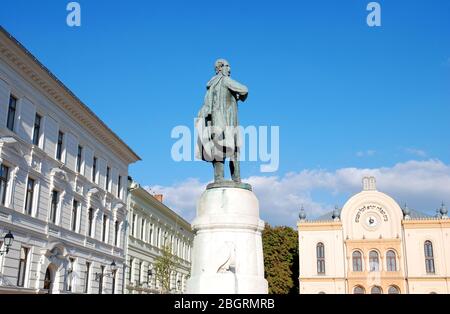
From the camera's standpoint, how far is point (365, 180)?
170 ft

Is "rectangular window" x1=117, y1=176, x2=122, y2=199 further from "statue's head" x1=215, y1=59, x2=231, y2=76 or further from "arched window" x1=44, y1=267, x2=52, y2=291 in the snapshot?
"statue's head" x1=215, y1=59, x2=231, y2=76

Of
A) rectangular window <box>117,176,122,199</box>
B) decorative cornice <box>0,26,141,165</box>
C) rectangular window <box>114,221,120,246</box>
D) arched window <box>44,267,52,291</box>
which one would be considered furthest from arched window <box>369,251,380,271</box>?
arched window <box>44,267,52,291</box>

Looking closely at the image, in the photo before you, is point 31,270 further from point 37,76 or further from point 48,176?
point 37,76

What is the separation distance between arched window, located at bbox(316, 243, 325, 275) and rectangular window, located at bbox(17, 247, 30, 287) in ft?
111

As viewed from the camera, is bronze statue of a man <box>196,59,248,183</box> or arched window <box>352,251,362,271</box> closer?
bronze statue of a man <box>196,59,248,183</box>

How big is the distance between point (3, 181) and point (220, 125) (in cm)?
1477

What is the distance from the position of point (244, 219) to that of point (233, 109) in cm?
239

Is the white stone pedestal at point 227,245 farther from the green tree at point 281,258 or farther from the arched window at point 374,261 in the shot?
the green tree at point 281,258

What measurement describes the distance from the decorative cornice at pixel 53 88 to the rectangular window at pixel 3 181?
15.1 feet

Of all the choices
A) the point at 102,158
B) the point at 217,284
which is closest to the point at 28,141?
the point at 102,158

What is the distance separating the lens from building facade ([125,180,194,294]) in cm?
3834

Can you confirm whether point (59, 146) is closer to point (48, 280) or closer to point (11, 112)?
point (11, 112)

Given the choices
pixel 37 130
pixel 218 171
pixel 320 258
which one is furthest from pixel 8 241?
pixel 320 258
